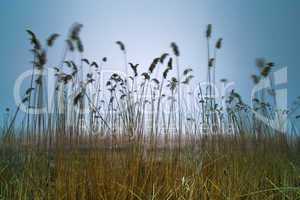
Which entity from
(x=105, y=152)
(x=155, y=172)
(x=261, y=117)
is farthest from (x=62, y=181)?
(x=261, y=117)

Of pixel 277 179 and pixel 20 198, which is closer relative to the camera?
pixel 20 198

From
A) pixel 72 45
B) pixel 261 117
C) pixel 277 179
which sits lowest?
pixel 277 179

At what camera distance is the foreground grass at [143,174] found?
5.21 ft

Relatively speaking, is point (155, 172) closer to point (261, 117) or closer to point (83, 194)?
point (83, 194)

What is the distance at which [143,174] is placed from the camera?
187cm

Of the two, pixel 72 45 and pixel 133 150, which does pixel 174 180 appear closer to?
pixel 133 150

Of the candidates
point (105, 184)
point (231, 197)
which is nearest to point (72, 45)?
point (105, 184)

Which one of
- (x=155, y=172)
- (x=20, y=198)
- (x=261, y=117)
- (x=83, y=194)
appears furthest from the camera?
(x=261, y=117)

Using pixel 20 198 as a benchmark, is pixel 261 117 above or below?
above

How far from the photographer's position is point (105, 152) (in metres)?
1.87

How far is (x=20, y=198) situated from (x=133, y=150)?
610 mm

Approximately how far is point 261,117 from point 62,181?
1606mm

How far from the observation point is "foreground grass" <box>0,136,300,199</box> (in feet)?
Answer: 5.21

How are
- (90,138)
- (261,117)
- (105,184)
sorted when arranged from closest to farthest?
(105,184) < (90,138) < (261,117)
